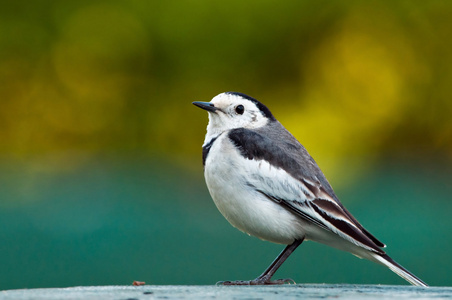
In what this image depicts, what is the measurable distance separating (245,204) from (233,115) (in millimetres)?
739

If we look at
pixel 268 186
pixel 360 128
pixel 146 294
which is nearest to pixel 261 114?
pixel 268 186

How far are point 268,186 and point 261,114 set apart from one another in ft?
2.30

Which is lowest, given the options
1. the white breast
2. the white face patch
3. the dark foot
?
the dark foot

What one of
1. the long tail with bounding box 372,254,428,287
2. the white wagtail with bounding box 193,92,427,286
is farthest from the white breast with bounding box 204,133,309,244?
the long tail with bounding box 372,254,428,287

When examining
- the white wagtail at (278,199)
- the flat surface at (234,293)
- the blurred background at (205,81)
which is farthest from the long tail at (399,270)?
the blurred background at (205,81)

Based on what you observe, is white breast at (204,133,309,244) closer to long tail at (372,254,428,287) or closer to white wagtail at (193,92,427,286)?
white wagtail at (193,92,427,286)

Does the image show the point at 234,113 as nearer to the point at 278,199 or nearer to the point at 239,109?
the point at 239,109

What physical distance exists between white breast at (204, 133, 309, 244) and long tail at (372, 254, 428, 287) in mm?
409

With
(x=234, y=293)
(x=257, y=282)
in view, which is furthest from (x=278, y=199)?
(x=234, y=293)

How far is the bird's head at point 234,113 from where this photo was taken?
4281 millimetres

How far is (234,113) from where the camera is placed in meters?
4.31

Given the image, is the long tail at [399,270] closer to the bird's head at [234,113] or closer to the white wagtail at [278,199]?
the white wagtail at [278,199]

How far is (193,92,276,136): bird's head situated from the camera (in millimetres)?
4281

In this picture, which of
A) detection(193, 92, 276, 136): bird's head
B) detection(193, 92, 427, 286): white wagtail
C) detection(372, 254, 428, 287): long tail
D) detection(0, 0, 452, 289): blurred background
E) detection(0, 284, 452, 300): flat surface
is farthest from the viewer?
detection(0, 0, 452, 289): blurred background
